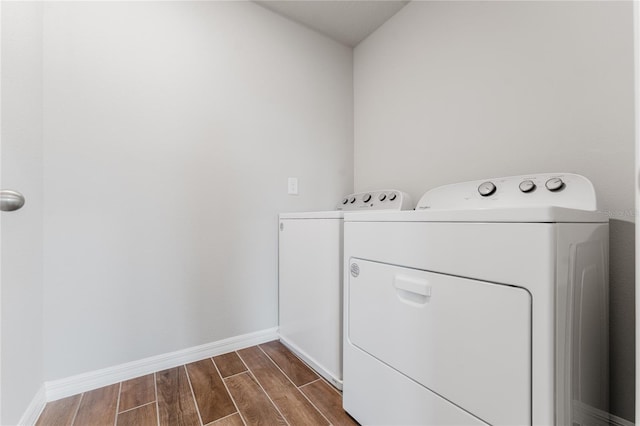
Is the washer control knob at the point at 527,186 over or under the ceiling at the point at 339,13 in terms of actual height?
under

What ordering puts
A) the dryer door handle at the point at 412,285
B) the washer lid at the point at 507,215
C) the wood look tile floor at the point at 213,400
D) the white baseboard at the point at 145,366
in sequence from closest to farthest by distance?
the washer lid at the point at 507,215 < the dryer door handle at the point at 412,285 < the wood look tile floor at the point at 213,400 < the white baseboard at the point at 145,366

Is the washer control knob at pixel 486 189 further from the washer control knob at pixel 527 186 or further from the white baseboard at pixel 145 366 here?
the white baseboard at pixel 145 366

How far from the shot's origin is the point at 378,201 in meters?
1.73

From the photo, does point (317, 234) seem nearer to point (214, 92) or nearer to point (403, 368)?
point (403, 368)

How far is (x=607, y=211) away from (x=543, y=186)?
0.20 meters

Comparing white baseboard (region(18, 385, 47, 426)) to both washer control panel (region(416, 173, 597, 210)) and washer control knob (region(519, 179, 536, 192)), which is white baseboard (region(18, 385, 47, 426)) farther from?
A: washer control knob (region(519, 179, 536, 192))

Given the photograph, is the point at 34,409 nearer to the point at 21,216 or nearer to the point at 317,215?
the point at 21,216

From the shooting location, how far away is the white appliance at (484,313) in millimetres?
583

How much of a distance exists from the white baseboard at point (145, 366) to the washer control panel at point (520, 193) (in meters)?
1.28

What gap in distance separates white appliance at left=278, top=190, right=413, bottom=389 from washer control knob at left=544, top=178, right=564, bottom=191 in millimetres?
669

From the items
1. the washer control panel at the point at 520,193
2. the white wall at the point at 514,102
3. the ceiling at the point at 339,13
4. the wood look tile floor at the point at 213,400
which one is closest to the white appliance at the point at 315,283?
the wood look tile floor at the point at 213,400

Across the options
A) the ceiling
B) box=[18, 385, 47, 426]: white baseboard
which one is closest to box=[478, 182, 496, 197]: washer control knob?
the ceiling

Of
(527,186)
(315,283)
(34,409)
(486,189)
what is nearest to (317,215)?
(315,283)

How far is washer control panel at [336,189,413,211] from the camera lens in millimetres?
1582
